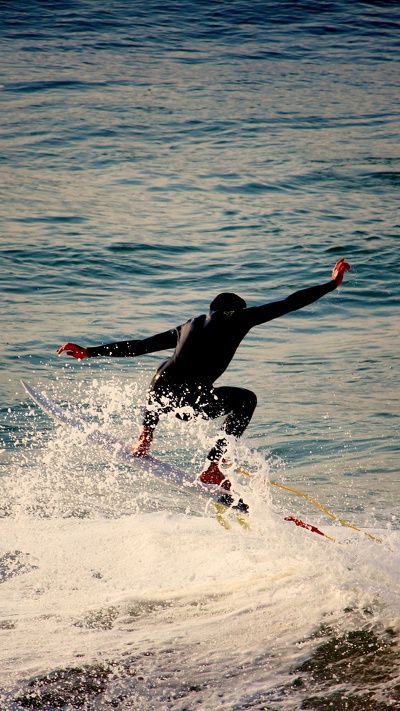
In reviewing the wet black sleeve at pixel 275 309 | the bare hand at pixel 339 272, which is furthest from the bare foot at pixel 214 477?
the bare hand at pixel 339 272

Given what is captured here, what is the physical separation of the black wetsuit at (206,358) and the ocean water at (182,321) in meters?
0.29

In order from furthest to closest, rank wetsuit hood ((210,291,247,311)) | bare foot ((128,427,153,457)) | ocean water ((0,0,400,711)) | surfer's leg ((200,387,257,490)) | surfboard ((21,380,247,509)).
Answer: bare foot ((128,427,153,457)) → surfboard ((21,380,247,509)) → surfer's leg ((200,387,257,490)) → wetsuit hood ((210,291,247,311)) → ocean water ((0,0,400,711))

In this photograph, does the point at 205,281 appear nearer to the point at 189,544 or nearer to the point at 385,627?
the point at 189,544

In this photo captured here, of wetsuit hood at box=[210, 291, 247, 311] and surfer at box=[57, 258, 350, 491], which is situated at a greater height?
wetsuit hood at box=[210, 291, 247, 311]

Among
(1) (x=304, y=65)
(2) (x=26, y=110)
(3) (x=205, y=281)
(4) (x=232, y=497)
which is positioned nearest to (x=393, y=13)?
(1) (x=304, y=65)

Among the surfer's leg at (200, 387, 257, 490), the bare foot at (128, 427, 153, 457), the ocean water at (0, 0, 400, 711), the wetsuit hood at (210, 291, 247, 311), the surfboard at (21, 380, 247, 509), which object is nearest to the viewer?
the ocean water at (0, 0, 400, 711)

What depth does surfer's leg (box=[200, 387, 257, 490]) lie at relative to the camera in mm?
5754

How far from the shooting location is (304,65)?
29938 millimetres

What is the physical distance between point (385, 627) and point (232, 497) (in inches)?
52.9

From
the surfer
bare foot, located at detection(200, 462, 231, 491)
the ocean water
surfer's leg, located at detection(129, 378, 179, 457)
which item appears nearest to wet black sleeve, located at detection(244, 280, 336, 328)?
the surfer

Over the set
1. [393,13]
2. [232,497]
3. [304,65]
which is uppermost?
[393,13]

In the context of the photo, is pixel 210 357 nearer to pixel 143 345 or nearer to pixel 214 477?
pixel 143 345

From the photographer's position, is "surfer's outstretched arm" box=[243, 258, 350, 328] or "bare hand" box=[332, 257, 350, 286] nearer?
"surfer's outstretched arm" box=[243, 258, 350, 328]

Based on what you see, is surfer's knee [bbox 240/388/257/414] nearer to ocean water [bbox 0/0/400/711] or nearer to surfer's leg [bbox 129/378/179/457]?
ocean water [bbox 0/0/400/711]
